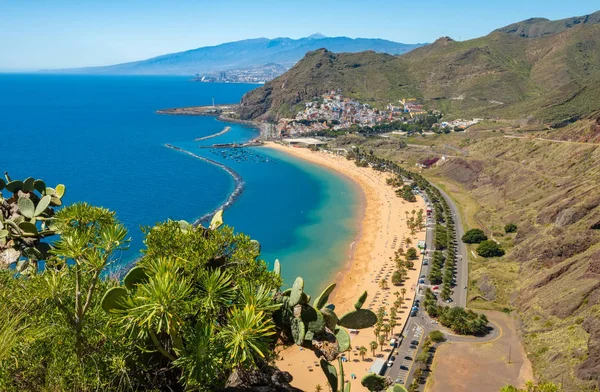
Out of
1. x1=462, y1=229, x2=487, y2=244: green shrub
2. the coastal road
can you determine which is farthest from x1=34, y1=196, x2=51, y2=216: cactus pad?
x1=462, y1=229, x2=487, y2=244: green shrub

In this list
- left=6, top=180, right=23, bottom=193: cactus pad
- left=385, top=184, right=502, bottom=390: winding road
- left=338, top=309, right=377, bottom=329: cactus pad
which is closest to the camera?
left=338, top=309, right=377, bottom=329: cactus pad

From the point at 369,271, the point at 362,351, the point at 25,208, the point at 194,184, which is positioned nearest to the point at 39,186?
the point at 25,208

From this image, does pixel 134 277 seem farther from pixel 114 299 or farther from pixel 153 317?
pixel 153 317

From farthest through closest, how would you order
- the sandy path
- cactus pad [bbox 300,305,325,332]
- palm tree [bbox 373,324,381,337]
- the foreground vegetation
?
palm tree [bbox 373,324,381,337] < the sandy path < cactus pad [bbox 300,305,325,332] < the foreground vegetation

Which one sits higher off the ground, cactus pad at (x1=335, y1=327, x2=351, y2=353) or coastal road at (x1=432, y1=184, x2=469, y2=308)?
cactus pad at (x1=335, y1=327, x2=351, y2=353)

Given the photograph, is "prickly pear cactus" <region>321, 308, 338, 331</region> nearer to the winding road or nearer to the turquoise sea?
the winding road

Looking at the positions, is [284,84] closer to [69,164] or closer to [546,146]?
[69,164]
